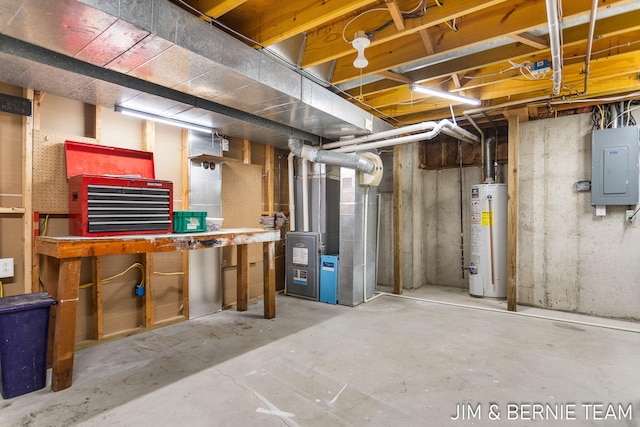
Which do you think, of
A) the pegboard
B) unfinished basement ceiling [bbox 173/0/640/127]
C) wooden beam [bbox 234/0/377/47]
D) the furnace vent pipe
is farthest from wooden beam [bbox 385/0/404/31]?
the pegboard

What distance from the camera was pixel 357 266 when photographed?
4336 mm

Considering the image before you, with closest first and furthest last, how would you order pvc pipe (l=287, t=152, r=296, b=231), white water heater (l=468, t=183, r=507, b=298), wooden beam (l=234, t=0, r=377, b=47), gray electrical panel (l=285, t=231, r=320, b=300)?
wooden beam (l=234, t=0, r=377, b=47) → gray electrical panel (l=285, t=231, r=320, b=300) → white water heater (l=468, t=183, r=507, b=298) → pvc pipe (l=287, t=152, r=296, b=231)

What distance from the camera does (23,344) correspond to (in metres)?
2.12

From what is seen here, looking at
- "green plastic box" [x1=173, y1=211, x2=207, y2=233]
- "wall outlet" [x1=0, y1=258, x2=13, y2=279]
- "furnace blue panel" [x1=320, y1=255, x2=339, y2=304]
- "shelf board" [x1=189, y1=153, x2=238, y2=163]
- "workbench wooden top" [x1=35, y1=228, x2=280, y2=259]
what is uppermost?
"shelf board" [x1=189, y1=153, x2=238, y2=163]

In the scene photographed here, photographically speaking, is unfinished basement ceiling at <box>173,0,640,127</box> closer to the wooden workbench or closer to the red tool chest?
the red tool chest

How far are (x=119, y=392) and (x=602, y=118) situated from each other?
5.46m

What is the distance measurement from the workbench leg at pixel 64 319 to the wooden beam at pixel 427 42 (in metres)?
3.00

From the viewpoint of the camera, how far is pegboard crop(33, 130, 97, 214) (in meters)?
2.64

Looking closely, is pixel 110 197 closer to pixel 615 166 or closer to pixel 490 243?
pixel 490 243

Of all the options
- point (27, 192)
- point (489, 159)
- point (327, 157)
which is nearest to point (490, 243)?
point (489, 159)

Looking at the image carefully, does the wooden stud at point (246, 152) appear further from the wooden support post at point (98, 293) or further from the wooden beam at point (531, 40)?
the wooden beam at point (531, 40)

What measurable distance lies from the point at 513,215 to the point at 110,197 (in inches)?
167

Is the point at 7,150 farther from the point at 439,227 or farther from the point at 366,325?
the point at 439,227

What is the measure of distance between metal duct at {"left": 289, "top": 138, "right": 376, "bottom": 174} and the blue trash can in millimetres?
2735
